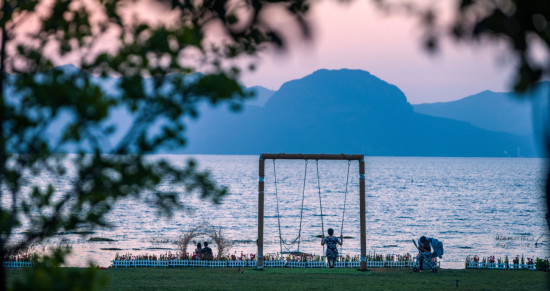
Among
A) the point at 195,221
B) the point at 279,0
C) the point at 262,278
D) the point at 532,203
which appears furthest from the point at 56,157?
the point at 532,203

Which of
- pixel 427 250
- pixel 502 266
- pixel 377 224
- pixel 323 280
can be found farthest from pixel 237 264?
pixel 377 224

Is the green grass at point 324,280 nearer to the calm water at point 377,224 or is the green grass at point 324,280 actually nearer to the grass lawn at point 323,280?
the grass lawn at point 323,280

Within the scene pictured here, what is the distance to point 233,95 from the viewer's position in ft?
12.3

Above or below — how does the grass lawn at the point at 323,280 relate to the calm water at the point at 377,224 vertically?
below

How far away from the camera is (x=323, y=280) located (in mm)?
12875

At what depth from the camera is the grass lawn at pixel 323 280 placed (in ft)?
38.3

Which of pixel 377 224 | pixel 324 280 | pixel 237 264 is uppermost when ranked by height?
pixel 377 224

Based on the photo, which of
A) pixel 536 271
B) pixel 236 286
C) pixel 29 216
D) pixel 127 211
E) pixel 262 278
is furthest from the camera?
pixel 127 211

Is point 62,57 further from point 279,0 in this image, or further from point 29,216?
point 279,0

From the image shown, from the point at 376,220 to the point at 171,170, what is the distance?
49.4m

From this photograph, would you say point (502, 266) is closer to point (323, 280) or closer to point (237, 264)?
point (323, 280)

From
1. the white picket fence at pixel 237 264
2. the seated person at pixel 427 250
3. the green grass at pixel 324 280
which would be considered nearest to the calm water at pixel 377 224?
the white picket fence at pixel 237 264

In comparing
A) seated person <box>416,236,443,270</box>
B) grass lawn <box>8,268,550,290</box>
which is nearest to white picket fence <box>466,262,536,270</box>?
grass lawn <box>8,268,550,290</box>

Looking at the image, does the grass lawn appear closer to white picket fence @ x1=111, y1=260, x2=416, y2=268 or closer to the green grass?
the green grass
